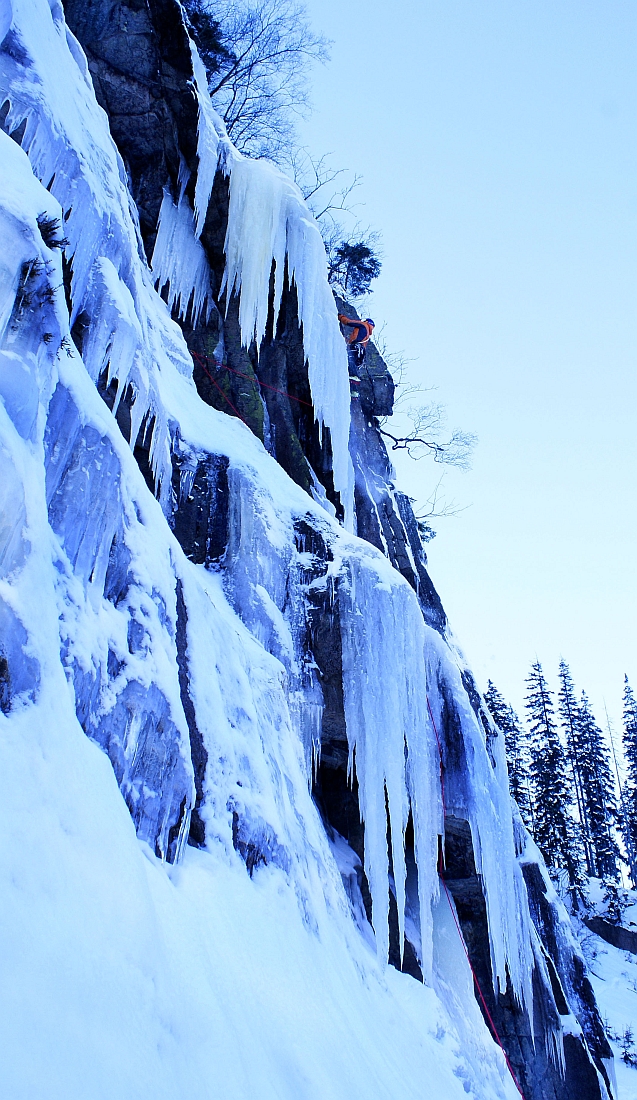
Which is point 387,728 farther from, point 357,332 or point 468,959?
point 357,332

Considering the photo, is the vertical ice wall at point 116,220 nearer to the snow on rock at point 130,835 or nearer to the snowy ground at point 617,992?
the snow on rock at point 130,835

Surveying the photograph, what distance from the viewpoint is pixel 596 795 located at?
2862 cm

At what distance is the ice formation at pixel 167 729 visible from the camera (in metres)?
2.51

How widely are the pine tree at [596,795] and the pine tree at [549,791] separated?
0.74 meters

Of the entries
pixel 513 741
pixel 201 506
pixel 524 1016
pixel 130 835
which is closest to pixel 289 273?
pixel 201 506

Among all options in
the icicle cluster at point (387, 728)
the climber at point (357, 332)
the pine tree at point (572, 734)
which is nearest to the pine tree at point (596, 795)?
the pine tree at point (572, 734)

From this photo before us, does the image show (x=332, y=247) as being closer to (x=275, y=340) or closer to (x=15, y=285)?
(x=275, y=340)

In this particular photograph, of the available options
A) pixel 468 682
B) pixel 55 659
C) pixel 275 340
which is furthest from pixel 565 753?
pixel 55 659

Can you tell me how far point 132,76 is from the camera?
802 cm

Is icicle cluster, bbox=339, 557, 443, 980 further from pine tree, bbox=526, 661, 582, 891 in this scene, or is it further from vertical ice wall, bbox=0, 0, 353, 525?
pine tree, bbox=526, 661, 582, 891

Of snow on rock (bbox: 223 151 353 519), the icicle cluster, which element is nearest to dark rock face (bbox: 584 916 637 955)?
the icicle cluster

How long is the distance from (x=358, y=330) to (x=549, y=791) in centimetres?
1899

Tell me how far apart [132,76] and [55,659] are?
24.4ft

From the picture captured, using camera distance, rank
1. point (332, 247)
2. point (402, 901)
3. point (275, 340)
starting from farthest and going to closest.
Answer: point (332, 247) → point (275, 340) → point (402, 901)
